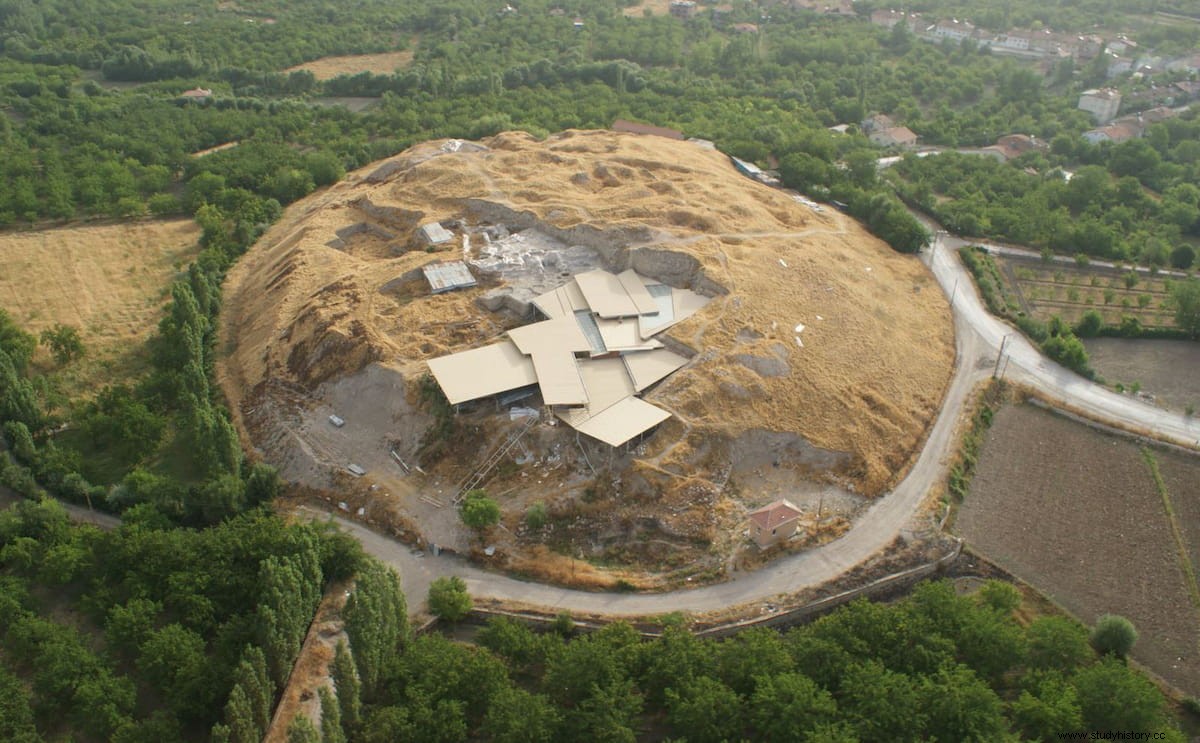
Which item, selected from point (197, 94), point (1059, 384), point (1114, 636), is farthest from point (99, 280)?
point (1114, 636)

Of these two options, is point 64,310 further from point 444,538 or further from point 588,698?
point 588,698

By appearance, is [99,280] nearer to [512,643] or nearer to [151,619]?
[151,619]

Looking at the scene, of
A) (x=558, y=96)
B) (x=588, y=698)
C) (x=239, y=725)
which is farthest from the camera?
(x=558, y=96)

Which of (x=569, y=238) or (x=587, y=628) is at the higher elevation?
(x=569, y=238)

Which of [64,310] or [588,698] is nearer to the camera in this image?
[588,698]

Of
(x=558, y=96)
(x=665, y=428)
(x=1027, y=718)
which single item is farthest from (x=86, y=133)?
(x=1027, y=718)

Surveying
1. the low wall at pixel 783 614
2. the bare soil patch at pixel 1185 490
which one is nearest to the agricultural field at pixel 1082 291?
the bare soil patch at pixel 1185 490

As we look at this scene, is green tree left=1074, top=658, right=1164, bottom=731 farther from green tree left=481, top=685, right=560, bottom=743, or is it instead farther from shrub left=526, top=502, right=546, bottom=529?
shrub left=526, top=502, right=546, bottom=529
